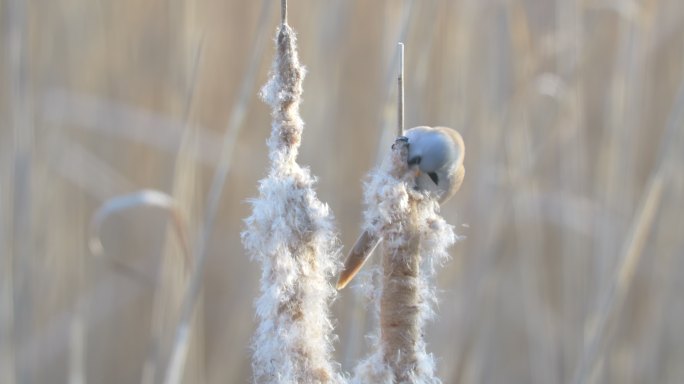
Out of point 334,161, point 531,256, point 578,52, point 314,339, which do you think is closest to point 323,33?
point 334,161

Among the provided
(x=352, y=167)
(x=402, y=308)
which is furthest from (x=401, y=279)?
Answer: (x=352, y=167)

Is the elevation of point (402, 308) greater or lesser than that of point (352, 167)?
lesser

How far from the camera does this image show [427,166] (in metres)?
0.34

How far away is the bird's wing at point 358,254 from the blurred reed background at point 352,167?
1.25 feet

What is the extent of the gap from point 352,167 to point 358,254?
129cm

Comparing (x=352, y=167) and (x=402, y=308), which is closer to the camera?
(x=402, y=308)

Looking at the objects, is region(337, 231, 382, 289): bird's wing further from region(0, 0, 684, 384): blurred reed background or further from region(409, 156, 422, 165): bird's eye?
region(0, 0, 684, 384): blurred reed background

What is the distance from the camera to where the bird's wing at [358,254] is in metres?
0.33

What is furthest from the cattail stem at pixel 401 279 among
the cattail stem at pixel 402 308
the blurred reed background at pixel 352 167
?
the blurred reed background at pixel 352 167

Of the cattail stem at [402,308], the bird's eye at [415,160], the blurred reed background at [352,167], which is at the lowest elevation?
the cattail stem at [402,308]

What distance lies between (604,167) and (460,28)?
0.38 m

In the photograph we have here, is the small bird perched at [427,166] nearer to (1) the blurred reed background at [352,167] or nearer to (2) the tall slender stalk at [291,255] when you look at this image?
(2) the tall slender stalk at [291,255]

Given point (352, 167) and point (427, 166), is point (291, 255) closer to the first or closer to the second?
point (427, 166)

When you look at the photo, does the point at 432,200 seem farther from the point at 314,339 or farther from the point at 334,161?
the point at 334,161
